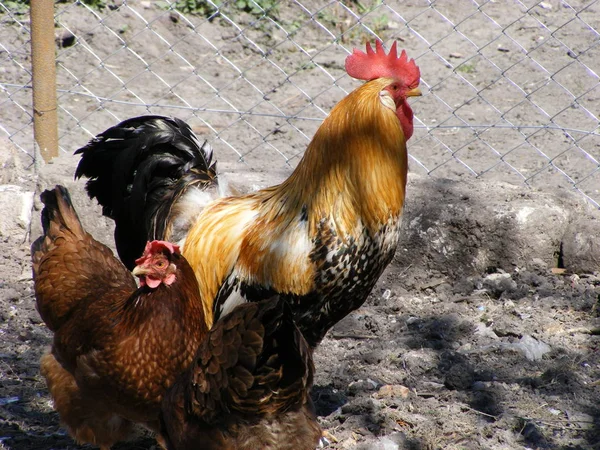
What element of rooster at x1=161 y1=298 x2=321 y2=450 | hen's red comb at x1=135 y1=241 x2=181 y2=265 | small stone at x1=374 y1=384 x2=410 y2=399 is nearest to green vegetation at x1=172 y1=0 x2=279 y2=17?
small stone at x1=374 y1=384 x2=410 y2=399

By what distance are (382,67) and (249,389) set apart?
64.9 inches

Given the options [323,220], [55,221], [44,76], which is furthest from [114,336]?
[44,76]

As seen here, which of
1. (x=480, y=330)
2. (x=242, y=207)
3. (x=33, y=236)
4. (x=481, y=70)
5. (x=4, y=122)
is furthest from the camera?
(x=481, y=70)

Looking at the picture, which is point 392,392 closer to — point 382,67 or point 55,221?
point 382,67

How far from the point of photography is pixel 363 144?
10.9 ft

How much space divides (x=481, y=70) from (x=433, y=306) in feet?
11.4

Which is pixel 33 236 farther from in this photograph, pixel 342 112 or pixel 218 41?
pixel 218 41

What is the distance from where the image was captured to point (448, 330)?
4160mm

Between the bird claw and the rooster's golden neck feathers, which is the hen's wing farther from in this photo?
the bird claw

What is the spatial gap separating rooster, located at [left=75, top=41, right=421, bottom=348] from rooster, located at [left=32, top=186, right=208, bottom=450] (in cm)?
34

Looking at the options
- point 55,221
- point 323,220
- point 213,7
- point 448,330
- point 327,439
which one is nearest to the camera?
point 323,220

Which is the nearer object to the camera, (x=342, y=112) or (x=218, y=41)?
(x=342, y=112)

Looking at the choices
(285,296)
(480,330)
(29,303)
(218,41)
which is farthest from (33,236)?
(218,41)

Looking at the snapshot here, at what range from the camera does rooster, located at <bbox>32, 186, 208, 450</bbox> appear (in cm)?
301
